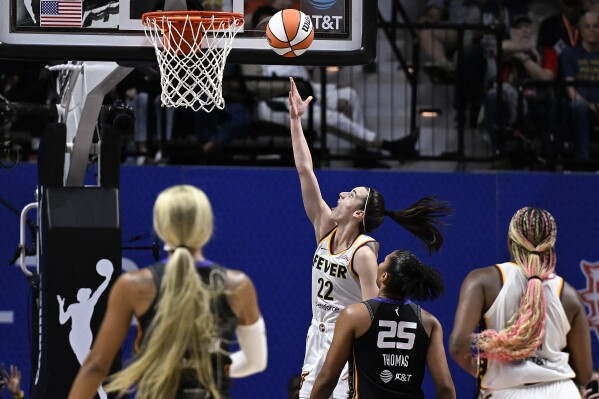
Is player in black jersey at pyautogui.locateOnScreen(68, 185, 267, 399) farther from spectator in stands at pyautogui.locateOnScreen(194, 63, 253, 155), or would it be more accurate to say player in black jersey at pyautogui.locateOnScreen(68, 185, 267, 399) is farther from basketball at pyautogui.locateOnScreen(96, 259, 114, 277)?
spectator in stands at pyautogui.locateOnScreen(194, 63, 253, 155)

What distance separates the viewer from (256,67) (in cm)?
1163

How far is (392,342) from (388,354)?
0.06 m

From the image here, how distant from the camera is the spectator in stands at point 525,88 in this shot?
11.4 metres

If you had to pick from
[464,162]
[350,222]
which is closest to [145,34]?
[350,222]

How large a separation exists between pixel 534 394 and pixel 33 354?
4457 mm

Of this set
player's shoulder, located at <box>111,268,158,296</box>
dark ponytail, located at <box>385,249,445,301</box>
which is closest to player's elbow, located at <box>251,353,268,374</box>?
player's shoulder, located at <box>111,268,158,296</box>

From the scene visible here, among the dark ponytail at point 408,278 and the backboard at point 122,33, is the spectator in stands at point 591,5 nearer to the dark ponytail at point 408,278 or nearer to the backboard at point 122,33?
the backboard at point 122,33

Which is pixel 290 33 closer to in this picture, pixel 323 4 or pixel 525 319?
pixel 323 4

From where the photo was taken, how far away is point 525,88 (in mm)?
11375

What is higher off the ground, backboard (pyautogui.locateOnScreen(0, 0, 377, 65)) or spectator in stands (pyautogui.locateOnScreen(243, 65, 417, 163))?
backboard (pyautogui.locateOnScreen(0, 0, 377, 65))

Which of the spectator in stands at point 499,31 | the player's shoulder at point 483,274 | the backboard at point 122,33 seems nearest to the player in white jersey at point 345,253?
the backboard at point 122,33

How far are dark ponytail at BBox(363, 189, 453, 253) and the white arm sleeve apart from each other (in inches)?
117

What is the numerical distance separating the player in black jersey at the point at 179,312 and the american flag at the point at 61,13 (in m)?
3.51

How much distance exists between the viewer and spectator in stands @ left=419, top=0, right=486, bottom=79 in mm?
11891
